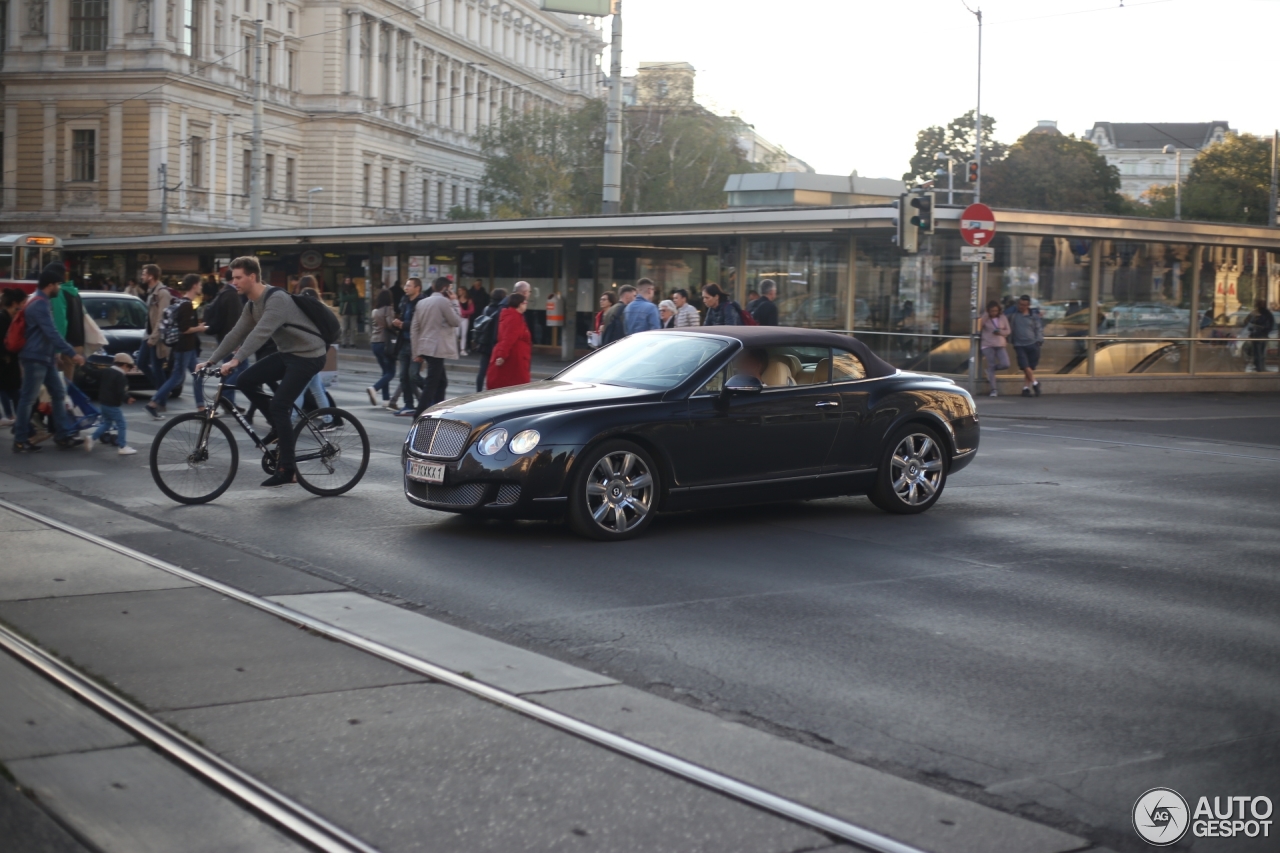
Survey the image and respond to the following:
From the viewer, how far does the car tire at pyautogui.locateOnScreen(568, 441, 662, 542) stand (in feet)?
28.9

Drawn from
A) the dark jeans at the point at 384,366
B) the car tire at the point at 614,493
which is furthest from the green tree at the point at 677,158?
the car tire at the point at 614,493

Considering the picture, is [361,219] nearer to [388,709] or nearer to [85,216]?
[85,216]

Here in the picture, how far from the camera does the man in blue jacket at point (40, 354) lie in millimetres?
13219

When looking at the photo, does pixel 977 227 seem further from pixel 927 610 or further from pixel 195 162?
pixel 195 162

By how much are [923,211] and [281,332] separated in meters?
14.7

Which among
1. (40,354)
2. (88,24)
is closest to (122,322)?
(40,354)

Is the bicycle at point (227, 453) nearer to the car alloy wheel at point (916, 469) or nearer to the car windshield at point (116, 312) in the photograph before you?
the car alloy wheel at point (916, 469)

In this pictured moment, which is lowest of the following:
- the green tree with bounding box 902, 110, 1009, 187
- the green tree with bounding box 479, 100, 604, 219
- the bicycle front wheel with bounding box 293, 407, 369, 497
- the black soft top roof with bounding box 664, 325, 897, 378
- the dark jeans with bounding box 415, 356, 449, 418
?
the bicycle front wheel with bounding box 293, 407, 369, 497

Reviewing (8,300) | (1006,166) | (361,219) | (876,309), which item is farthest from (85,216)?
(8,300)

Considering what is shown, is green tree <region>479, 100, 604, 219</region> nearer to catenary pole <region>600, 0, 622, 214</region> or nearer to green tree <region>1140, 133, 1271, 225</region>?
catenary pole <region>600, 0, 622, 214</region>

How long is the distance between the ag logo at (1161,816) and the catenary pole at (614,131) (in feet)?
94.0

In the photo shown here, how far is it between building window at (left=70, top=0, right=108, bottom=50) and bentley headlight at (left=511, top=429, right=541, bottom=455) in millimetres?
71514

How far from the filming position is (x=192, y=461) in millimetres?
10414

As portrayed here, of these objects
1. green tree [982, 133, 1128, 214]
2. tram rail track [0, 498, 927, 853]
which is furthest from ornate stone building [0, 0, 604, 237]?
tram rail track [0, 498, 927, 853]
